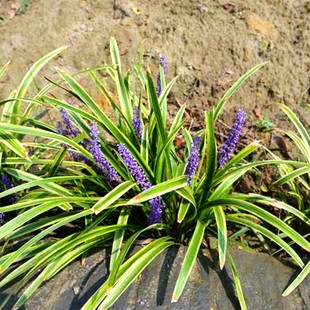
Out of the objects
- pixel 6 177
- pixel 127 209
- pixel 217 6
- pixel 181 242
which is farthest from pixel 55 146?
pixel 217 6

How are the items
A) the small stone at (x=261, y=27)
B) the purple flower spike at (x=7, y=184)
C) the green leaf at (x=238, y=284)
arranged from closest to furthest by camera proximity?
the green leaf at (x=238, y=284) → the purple flower spike at (x=7, y=184) → the small stone at (x=261, y=27)

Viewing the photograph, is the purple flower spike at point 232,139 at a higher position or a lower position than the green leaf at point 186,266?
higher

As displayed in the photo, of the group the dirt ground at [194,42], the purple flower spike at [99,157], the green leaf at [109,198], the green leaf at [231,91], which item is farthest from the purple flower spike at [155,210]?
the dirt ground at [194,42]

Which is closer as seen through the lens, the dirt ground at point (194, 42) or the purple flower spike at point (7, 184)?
the purple flower spike at point (7, 184)

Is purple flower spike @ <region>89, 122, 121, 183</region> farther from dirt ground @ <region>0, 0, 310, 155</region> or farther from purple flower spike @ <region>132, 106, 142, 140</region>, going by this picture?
dirt ground @ <region>0, 0, 310, 155</region>

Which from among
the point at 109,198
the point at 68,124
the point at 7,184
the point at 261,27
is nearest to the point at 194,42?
the point at 261,27

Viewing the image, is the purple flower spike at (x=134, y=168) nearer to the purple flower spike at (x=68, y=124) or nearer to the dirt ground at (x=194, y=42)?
the purple flower spike at (x=68, y=124)

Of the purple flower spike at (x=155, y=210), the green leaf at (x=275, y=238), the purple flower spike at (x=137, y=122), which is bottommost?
the green leaf at (x=275, y=238)
